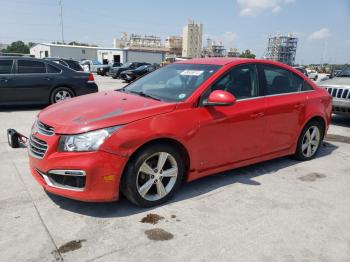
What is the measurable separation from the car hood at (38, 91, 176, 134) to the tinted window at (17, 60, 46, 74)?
232 inches

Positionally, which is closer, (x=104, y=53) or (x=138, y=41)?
(x=104, y=53)

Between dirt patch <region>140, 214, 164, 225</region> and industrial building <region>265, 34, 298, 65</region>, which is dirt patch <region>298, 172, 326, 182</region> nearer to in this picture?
dirt patch <region>140, 214, 164, 225</region>

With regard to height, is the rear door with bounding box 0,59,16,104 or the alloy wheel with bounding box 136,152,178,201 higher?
the rear door with bounding box 0,59,16,104

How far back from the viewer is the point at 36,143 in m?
3.45

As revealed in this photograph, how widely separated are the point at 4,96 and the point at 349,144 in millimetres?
8482

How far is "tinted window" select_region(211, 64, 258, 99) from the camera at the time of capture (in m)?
4.09

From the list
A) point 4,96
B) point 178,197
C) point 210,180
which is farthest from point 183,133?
point 4,96

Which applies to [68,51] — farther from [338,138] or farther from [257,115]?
[257,115]

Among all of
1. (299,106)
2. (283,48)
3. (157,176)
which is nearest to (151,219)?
(157,176)

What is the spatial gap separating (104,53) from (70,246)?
66.4 m

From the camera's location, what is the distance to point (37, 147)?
134 inches

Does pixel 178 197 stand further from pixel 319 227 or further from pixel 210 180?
pixel 319 227

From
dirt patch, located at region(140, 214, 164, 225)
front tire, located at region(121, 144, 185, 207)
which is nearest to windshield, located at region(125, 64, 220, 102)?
front tire, located at region(121, 144, 185, 207)

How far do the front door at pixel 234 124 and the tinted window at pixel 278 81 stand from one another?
7.8 inches
